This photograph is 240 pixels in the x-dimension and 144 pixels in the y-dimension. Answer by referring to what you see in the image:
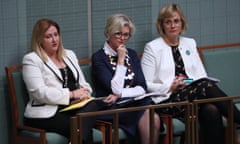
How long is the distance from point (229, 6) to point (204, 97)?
1.46 metres

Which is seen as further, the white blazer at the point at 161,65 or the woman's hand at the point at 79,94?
the white blazer at the point at 161,65

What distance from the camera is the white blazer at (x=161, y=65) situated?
22.3ft

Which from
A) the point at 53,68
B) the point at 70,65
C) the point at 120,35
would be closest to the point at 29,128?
the point at 53,68

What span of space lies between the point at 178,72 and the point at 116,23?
73 centimetres

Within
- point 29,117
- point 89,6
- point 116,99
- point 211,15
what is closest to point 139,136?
point 116,99

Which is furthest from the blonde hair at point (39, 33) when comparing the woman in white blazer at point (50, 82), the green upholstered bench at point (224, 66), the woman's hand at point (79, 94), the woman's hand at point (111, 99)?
the green upholstered bench at point (224, 66)

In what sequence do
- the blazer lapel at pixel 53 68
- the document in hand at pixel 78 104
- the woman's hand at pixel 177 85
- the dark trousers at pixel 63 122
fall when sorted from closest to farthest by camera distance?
the dark trousers at pixel 63 122 → the document in hand at pixel 78 104 → the blazer lapel at pixel 53 68 → the woman's hand at pixel 177 85

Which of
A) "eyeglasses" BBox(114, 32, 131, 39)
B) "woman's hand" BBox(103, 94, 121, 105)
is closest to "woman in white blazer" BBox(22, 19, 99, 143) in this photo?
"woman's hand" BBox(103, 94, 121, 105)

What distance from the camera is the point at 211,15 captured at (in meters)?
7.69

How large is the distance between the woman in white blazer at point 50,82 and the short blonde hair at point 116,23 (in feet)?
1.39

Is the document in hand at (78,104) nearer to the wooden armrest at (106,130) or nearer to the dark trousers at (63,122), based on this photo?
the dark trousers at (63,122)

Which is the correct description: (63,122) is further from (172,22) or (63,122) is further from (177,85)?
(172,22)

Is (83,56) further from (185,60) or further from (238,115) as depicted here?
(238,115)

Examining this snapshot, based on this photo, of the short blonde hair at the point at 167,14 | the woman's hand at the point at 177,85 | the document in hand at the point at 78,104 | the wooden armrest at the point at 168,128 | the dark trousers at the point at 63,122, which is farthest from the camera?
the short blonde hair at the point at 167,14
